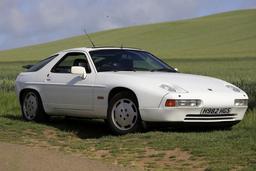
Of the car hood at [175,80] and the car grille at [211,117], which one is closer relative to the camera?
the car grille at [211,117]

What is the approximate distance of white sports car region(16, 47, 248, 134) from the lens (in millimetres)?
9562

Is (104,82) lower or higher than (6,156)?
higher

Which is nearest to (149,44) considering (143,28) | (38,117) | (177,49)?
(177,49)

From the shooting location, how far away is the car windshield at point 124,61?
10.9m

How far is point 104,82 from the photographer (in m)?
10.4

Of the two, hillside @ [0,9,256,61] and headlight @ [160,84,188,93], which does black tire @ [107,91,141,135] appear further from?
hillside @ [0,9,256,61]

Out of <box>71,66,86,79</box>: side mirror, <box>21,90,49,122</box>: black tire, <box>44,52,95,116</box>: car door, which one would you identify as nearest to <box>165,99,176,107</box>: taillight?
<box>44,52,95,116</box>: car door

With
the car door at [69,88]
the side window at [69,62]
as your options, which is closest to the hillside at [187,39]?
the side window at [69,62]

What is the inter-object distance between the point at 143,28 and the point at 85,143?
7594 cm

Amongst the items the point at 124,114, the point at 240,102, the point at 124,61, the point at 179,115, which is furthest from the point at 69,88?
the point at 240,102

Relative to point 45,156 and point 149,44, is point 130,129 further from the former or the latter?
point 149,44

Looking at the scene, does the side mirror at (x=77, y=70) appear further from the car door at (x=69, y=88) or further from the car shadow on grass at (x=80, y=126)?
the car shadow on grass at (x=80, y=126)

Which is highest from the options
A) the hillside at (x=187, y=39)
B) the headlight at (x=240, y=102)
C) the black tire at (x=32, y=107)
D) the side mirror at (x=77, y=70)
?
the hillside at (x=187, y=39)

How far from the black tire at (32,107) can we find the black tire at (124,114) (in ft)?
6.80
